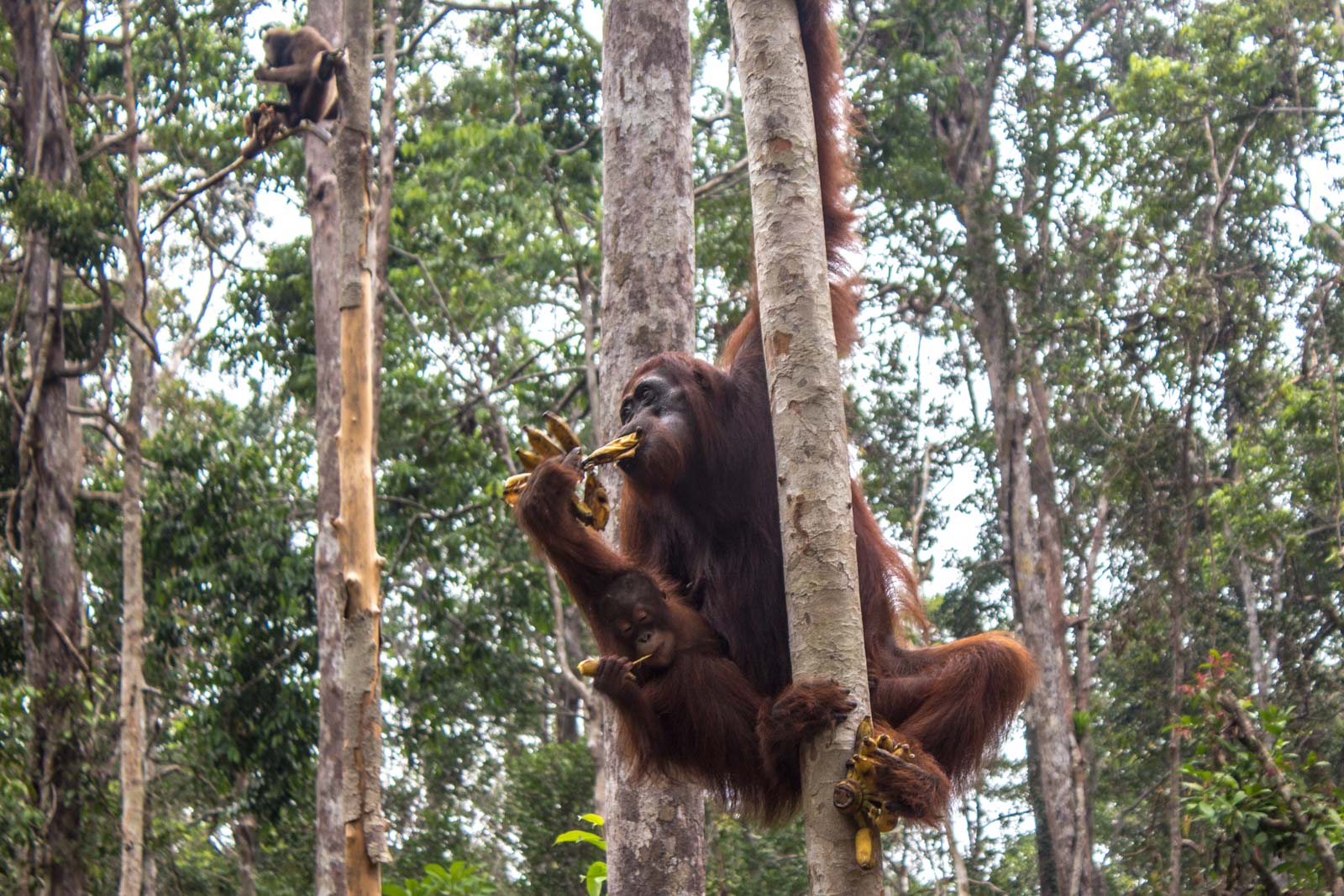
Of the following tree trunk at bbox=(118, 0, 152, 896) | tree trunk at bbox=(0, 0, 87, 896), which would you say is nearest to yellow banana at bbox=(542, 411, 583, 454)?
tree trunk at bbox=(118, 0, 152, 896)

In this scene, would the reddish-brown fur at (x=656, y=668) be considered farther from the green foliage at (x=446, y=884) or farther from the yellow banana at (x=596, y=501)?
the green foliage at (x=446, y=884)

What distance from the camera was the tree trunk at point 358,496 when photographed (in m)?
3.90

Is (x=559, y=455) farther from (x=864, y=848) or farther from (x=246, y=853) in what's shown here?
(x=246, y=853)

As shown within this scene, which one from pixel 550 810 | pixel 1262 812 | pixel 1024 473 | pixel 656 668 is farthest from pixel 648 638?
pixel 1024 473

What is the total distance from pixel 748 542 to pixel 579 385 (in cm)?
805

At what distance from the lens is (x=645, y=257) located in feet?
15.2

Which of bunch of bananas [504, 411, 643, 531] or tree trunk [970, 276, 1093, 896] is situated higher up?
tree trunk [970, 276, 1093, 896]

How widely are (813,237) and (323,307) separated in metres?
7.97

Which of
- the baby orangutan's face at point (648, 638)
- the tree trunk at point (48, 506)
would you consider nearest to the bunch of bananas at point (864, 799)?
the baby orangutan's face at point (648, 638)

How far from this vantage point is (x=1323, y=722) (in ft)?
38.8

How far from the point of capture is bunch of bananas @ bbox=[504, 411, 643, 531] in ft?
11.8

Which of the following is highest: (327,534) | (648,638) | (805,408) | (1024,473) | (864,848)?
(1024,473)

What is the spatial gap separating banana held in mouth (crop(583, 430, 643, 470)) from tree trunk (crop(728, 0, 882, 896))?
0.85m

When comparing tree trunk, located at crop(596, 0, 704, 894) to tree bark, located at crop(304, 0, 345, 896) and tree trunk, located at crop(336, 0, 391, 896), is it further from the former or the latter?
tree bark, located at crop(304, 0, 345, 896)
